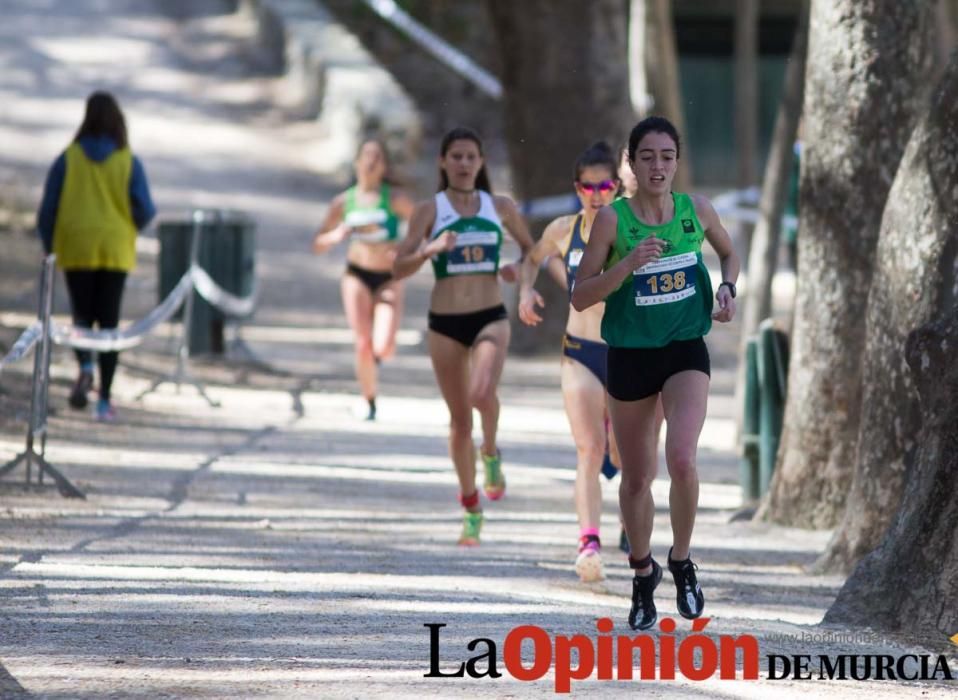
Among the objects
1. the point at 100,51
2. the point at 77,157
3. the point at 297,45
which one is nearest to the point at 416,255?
the point at 77,157

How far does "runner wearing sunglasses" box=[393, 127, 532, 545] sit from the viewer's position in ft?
33.8

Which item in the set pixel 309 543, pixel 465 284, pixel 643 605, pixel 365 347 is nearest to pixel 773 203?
pixel 365 347

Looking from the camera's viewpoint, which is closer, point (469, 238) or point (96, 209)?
point (469, 238)

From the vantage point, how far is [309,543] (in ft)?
34.7

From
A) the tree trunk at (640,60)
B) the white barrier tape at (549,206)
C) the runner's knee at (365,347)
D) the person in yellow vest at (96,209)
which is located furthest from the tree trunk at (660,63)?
the person in yellow vest at (96,209)

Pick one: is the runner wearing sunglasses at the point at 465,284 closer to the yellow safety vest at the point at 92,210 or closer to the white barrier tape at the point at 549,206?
the yellow safety vest at the point at 92,210

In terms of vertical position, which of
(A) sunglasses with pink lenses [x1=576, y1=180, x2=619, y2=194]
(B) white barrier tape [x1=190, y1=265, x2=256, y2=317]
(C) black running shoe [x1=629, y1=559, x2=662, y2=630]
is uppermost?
(A) sunglasses with pink lenses [x1=576, y1=180, x2=619, y2=194]

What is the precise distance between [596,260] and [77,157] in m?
6.97

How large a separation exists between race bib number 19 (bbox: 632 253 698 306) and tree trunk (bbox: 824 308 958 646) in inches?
45.8

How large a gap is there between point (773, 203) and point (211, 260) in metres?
5.45

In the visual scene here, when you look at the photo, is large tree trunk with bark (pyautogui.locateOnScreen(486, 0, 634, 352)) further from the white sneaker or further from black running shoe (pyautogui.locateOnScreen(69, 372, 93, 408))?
the white sneaker

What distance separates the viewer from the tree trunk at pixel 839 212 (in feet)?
36.3

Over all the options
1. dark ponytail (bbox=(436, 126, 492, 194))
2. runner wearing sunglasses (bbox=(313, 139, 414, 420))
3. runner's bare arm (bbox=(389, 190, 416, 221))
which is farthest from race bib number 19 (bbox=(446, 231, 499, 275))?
runner wearing sunglasses (bbox=(313, 139, 414, 420))

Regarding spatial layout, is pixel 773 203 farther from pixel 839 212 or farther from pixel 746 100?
pixel 746 100
